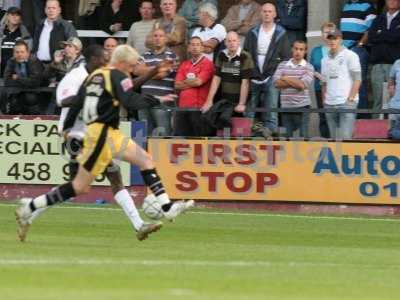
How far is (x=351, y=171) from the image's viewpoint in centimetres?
2189

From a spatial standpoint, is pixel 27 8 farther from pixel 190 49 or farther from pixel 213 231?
pixel 213 231

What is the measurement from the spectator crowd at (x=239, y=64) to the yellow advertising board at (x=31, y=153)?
55cm

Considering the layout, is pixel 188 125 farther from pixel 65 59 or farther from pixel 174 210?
pixel 174 210

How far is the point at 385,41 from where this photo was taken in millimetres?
21984

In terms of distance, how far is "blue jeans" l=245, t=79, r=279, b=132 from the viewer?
22.3m

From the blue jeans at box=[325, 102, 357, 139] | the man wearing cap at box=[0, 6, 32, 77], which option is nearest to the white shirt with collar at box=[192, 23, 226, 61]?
the blue jeans at box=[325, 102, 357, 139]

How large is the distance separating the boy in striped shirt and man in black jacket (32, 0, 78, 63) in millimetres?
3713

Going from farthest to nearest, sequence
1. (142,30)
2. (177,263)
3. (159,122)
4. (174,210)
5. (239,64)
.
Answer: (142,30), (159,122), (239,64), (174,210), (177,263)

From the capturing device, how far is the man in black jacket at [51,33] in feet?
77.4

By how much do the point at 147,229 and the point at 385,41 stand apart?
25.0ft

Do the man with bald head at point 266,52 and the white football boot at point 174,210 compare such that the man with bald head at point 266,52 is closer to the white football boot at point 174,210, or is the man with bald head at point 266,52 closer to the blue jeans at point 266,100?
the blue jeans at point 266,100

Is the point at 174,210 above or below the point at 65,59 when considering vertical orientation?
below

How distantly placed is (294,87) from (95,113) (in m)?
7.31

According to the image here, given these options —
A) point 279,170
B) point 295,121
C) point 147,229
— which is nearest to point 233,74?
point 295,121
